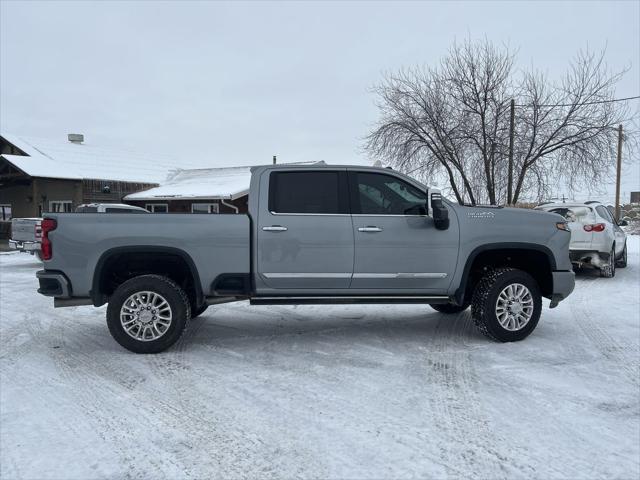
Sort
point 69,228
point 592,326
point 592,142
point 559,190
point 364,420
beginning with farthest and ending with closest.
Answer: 1. point 559,190
2. point 592,142
3. point 592,326
4. point 69,228
5. point 364,420

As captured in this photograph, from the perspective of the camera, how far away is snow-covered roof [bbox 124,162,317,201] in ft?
77.4

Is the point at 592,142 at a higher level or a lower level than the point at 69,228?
higher

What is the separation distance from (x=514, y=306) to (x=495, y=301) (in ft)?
0.87

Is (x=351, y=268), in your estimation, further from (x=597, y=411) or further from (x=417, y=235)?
(x=597, y=411)

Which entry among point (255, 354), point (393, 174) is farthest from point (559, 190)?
point (255, 354)

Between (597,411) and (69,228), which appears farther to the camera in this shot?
(69,228)

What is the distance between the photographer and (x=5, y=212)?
26.7 meters

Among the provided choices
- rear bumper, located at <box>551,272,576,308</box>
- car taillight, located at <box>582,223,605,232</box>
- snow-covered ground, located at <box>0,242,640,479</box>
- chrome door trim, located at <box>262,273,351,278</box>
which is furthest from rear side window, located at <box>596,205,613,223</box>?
chrome door trim, located at <box>262,273,351,278</box>

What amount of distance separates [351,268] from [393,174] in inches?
46.8

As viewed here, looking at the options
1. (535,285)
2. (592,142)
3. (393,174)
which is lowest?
(535,285)

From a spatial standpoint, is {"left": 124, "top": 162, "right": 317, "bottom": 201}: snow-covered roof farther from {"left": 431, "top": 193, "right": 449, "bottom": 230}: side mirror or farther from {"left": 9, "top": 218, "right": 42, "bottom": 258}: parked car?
{"left": 431, "top": 193, "right": 449, "bottom": 230}: side mirror

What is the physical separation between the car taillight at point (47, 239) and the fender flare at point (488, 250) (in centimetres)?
437

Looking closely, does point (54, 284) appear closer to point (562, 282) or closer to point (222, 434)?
point (222, 434)

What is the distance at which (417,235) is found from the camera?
17.7 ft
